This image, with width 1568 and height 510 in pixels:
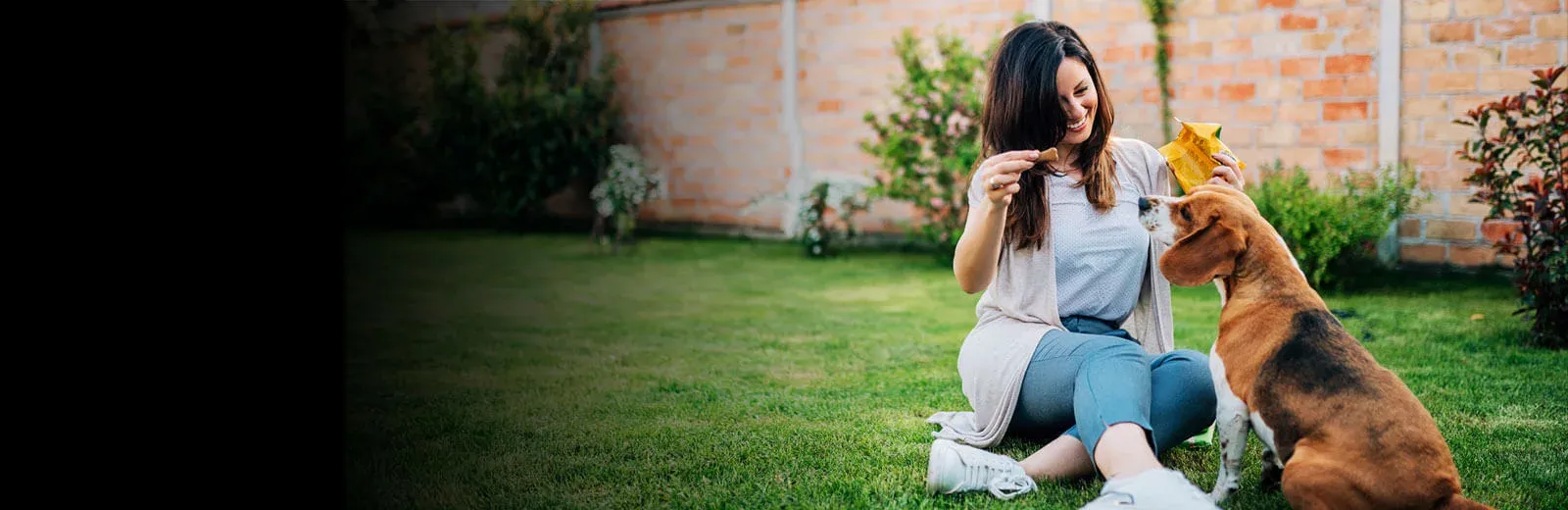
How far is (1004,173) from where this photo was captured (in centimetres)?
268

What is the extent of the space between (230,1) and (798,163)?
9.25 metres

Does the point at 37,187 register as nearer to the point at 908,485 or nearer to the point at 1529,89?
the point at 908,485

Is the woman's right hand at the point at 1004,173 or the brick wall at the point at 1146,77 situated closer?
the woman's right hand at the point at 1004,173

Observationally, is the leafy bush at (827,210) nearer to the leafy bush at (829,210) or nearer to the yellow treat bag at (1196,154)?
the leafy bush at (829,210)

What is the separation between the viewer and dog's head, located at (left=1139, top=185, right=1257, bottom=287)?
101 inches

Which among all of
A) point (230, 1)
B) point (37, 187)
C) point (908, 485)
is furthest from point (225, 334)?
point (908, 485)

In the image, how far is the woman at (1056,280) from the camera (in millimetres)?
2795

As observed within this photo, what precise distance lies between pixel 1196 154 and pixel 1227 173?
104mm

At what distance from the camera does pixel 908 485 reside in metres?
2.93

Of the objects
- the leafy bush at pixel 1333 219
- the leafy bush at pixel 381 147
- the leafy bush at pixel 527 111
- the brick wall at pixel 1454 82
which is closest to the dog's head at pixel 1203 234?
the leafy bush at pixel 1333 219

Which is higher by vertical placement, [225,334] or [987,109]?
[987,109]

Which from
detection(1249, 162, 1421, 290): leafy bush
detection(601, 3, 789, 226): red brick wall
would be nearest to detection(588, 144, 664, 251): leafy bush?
detection(601, 3, 789, 226): red brick wall

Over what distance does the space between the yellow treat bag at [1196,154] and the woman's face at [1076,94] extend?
235mm

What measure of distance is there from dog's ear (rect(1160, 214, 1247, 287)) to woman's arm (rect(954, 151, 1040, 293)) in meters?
0.39
